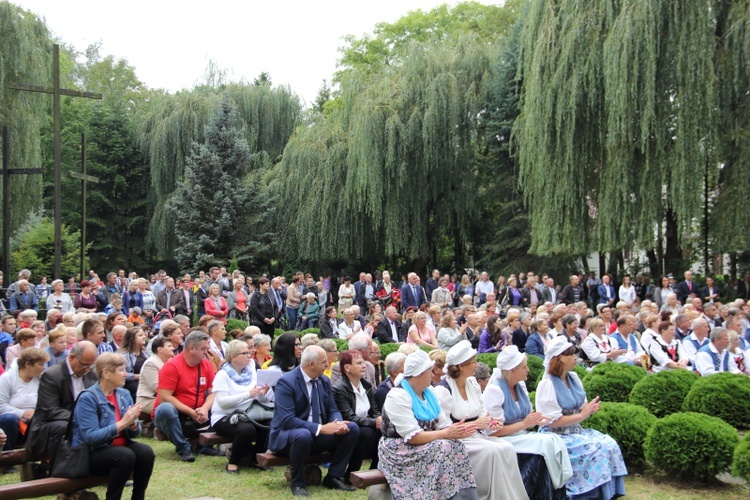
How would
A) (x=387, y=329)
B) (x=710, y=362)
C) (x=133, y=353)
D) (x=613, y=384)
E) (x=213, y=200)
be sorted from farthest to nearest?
(x=213, y=200) → (x=387, y=329) → (x=710, y=362) → (x=613, y=384) → (x=133, y=353)

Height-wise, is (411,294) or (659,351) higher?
(411,294)

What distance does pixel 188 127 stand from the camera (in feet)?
102

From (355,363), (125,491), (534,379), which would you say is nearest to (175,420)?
(125,491)

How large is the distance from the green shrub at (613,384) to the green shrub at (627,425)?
1.76 metres

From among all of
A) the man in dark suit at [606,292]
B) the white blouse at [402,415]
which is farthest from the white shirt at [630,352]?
the man in dark suit at [606,292]

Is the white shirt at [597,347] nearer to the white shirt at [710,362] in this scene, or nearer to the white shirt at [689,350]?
the white shirt at [689,350]

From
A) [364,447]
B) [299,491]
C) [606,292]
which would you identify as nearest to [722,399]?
[364,447]

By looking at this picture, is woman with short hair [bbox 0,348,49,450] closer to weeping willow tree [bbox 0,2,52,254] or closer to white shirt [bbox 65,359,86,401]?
white shirt [bbox 65,359,86,401]

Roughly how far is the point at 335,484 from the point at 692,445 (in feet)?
10.7

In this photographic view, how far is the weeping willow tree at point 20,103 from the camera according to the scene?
2403 cm

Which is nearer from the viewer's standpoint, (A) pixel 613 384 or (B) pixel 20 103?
(A) pixel 613 384

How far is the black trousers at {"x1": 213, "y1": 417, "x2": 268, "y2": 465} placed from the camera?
23.0 feet

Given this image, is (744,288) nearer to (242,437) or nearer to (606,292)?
(606,292)

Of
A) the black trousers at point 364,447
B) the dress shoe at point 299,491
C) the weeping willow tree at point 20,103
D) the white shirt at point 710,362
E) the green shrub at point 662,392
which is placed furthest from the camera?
the weeping willow tree at point 20,103
